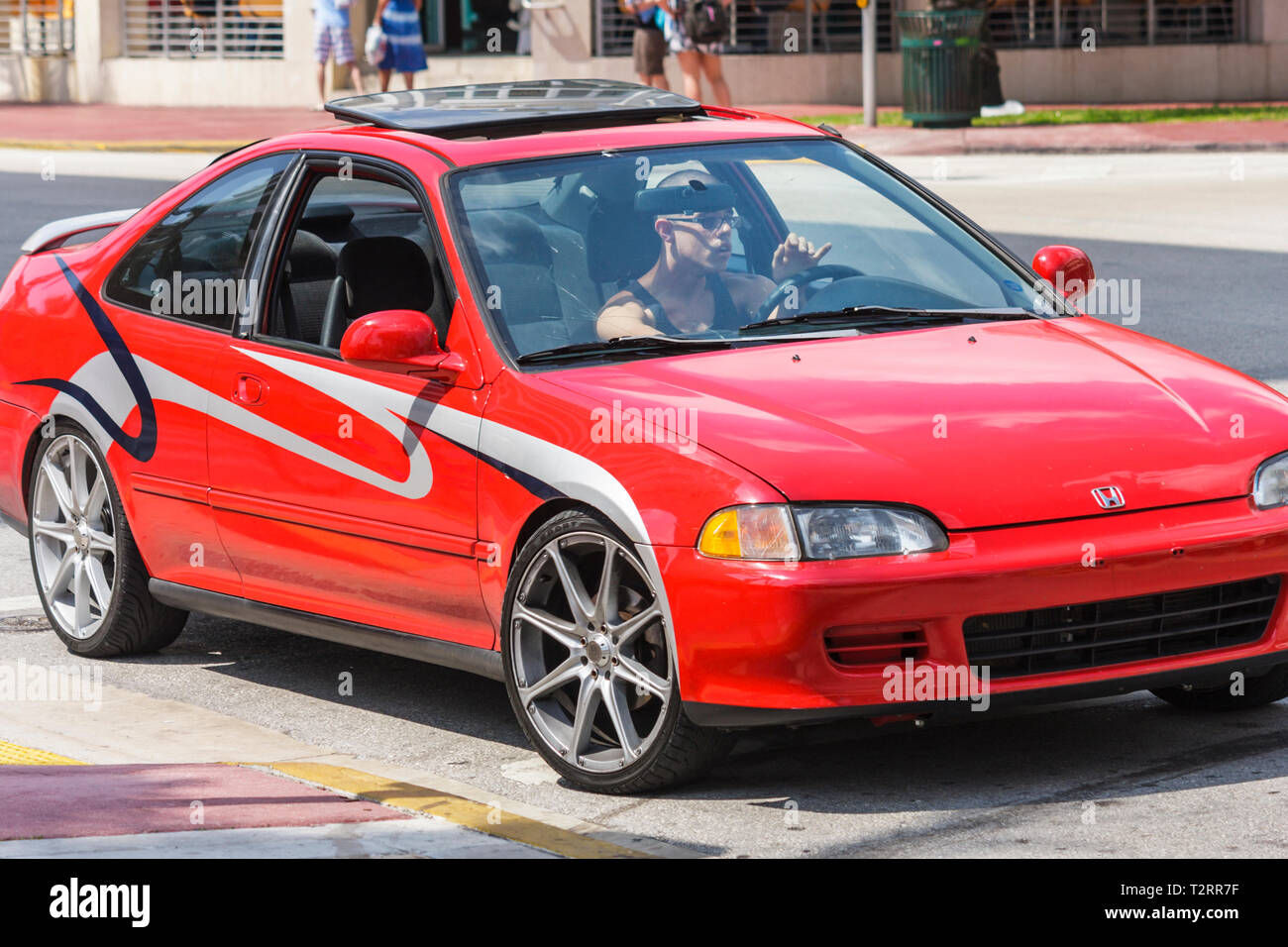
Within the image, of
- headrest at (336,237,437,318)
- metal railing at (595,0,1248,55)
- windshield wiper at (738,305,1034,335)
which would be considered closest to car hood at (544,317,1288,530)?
windshield wiper at (738,305,1034,335)

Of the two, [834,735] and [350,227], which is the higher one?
[350,227]

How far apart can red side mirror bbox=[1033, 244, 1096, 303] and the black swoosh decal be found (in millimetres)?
2740

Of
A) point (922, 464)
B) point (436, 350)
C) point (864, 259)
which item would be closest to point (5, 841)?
point (436, 350)

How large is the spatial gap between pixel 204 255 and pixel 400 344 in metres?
1.40

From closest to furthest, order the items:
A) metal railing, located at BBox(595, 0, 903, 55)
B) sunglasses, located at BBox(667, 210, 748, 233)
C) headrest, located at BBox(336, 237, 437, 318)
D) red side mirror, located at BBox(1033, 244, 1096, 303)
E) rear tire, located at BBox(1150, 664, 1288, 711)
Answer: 1. rear tire, located at BBox(1150, 664, 1288, 711)
2. sunglasses, located at BBox(667, 210, 748, 233)
3. headrest, located at BBox(336, 237, 437, 318)
4. red side mirror, located at BBox(1033, 244, 1096, 303)
5. metal railing, located at BBox(595, 0, 903, 55)

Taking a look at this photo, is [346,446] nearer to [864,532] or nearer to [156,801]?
[156,801]

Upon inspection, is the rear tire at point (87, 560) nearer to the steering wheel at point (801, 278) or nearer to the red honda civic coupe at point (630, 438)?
the red honda civic coupe at point (630, 438)

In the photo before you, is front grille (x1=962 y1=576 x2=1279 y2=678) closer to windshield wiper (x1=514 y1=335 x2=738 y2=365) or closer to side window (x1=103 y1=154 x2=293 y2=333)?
windshield wiper (x1=514 y1=335 x2=738 y2=365)

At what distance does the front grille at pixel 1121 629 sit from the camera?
5207mm

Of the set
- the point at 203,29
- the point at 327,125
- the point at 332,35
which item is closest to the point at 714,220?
the point at 327,125

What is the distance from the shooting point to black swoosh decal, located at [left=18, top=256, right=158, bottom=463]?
22.9 ft

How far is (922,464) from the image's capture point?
5223 mm
